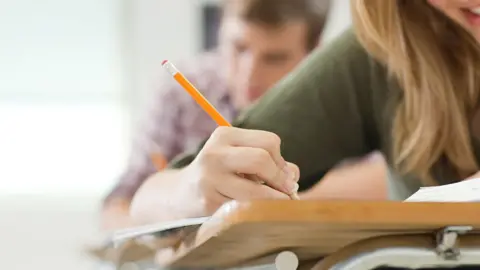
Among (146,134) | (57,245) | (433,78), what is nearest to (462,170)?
(433,78)

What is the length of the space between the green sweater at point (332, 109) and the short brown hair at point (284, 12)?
55 centimetres

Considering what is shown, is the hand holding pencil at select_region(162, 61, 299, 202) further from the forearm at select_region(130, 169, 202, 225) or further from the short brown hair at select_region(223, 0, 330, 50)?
the short brown hair at select_region(223, 0, 330, 50)

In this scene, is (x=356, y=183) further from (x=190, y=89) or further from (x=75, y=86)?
(x=75, y=86)

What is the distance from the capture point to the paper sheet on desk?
1.38 feet

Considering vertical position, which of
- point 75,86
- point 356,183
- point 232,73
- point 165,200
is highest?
point 75,86

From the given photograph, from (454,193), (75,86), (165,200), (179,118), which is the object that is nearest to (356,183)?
(179,118)

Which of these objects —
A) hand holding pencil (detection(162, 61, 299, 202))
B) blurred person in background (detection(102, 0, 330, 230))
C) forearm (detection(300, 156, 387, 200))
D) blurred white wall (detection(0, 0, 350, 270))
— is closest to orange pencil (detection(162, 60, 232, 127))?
hand holding pencil (detection(162, 61, 299, 202))

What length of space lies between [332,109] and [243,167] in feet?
1.03

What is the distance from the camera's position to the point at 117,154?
188 cm

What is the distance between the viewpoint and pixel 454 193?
1.45 feet

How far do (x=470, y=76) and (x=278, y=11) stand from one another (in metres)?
0.65

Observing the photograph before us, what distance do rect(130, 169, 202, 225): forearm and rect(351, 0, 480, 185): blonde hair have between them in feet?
0.83

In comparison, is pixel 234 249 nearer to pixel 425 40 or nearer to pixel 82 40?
pixel 425 40

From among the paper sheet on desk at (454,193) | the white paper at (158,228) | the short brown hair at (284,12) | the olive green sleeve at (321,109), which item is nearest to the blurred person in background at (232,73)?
the short brown hair at (284,12)
